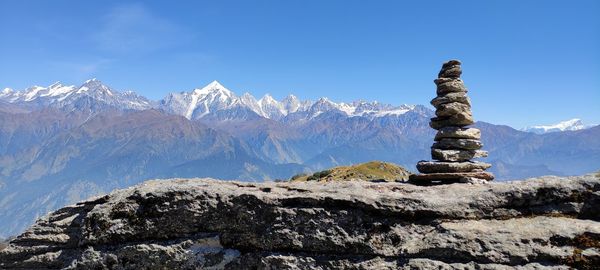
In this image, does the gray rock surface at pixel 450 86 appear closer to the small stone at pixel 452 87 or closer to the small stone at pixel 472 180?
the small stone at pixel 452 87

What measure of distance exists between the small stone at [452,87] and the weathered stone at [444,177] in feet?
12.4

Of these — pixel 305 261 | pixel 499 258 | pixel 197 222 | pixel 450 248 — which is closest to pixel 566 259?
pixel 499 258

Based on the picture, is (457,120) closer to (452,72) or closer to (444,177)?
(452,72)

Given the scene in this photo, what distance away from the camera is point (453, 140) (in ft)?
58.6

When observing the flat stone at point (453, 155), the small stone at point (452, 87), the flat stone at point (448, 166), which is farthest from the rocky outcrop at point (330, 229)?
the small stone at point (452, 87)

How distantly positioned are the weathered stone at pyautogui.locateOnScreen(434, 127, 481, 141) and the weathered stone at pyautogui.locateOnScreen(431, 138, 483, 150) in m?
0.17

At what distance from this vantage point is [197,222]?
45.8ft

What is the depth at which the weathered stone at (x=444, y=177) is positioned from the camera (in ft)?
53.2

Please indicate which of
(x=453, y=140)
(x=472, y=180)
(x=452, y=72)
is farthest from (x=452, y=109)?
(x=472, y=180)

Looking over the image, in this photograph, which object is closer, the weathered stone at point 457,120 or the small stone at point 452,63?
the weathered stone at point 457,120

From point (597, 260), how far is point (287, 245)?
7.99 metres

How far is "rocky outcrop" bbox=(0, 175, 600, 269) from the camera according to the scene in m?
12.2

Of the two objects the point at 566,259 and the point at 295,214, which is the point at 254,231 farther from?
the point at 566,259

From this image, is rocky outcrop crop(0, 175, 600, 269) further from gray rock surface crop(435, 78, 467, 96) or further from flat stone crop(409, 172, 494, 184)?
gray rock surface crop(435, 78, 467, 96)
